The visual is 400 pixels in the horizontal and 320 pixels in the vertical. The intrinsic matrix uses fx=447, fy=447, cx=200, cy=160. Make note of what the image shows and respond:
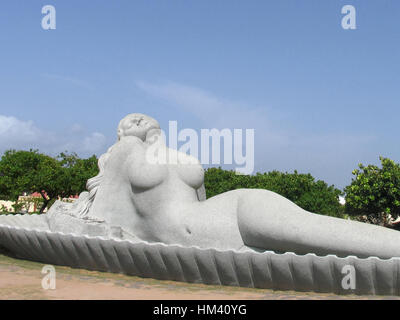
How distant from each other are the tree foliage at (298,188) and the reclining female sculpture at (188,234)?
1341 cm

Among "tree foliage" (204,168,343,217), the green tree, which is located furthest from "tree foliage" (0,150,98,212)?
the green tree

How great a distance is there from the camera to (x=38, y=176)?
21797 mm

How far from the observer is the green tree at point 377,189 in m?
20.9

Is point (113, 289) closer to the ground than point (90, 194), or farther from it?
closer to the ground

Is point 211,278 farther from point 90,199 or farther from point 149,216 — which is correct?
point 90,199

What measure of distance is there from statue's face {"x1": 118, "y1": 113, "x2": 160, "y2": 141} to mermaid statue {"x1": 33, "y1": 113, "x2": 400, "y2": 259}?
2 centimetres

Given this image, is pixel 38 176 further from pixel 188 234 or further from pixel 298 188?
pixel 188 234

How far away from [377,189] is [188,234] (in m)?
16.9

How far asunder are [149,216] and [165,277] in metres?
1.33

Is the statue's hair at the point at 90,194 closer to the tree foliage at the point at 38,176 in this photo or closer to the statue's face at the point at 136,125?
the statue's face at the point at 136,125

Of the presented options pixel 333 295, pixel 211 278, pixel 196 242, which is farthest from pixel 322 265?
pixel 196 242

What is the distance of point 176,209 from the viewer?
681 centimetres

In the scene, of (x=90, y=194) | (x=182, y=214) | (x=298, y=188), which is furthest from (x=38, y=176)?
(x=182, y=214)

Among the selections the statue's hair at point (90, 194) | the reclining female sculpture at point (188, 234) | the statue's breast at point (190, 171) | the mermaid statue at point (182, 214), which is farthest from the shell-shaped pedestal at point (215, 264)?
the statue's breast at point (190, 171)
